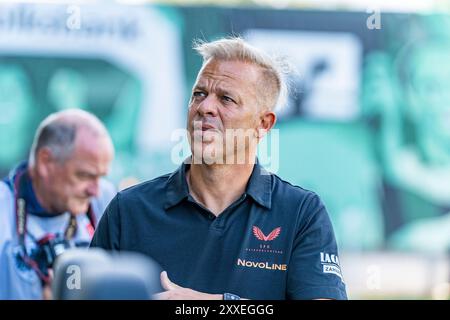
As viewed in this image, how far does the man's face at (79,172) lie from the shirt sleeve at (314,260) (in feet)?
6.32

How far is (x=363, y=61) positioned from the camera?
25.3 ft

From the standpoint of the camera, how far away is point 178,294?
2.47 m

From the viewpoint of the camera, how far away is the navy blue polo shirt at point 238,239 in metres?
2.63

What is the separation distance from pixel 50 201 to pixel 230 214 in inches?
75.4

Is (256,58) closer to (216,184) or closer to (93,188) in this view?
(216,184)

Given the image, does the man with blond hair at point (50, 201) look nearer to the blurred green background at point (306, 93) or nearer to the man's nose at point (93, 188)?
the man's nose at point (93, 188)

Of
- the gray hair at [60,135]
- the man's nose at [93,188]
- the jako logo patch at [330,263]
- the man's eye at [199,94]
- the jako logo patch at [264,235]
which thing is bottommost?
the jako logo patch at [330,263]

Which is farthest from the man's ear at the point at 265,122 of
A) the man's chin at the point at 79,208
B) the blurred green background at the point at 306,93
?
the blurred green background at the point at 306,93

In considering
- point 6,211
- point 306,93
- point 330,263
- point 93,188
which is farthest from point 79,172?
point 306,93

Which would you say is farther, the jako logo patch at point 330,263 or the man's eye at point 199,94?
the man's eye at point 199,94
